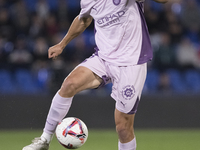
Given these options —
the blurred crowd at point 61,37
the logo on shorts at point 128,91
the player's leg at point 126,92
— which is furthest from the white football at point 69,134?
the blurred crowd at point 61,37

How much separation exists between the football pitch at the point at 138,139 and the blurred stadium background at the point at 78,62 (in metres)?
0.10

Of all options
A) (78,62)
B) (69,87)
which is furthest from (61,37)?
(69,87)

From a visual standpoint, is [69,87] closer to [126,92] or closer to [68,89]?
[68,89]

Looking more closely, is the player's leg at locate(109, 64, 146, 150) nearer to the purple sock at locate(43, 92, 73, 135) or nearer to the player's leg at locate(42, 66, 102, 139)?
the player's leg at locate(42, 66, 102, 139)

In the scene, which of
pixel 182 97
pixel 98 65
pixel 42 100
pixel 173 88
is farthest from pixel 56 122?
pixel 173 88

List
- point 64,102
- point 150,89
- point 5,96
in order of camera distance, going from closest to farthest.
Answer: point 64,102 < point 5,96 < point 150,89

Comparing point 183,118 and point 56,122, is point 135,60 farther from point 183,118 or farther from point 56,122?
point 183,118

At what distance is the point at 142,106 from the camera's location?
9.64 m

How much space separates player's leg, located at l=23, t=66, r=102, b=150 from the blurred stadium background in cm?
344

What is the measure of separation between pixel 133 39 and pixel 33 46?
5.73 meters

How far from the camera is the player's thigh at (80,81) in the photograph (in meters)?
4.71

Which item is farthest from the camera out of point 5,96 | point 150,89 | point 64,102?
point 150,89

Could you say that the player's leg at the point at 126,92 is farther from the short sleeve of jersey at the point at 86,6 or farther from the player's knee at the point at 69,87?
the short sleeve of jersey at the point at 86,6

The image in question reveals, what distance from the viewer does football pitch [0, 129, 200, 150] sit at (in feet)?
23.0
